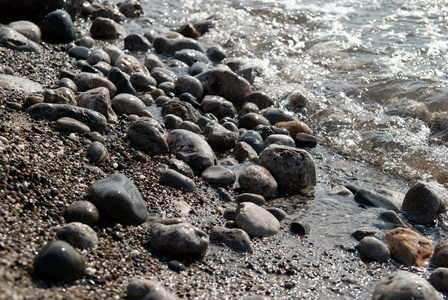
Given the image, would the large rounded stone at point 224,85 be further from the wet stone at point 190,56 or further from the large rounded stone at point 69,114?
the large rounded stone at point 69,114

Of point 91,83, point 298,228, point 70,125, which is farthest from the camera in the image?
point 91,83

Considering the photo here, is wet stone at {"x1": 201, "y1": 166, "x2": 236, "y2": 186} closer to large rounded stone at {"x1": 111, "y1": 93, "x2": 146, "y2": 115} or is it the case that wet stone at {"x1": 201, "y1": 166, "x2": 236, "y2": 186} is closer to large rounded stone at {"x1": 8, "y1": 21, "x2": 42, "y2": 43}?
large rounded stone at {"x1": 111, "y1": 93, "x2": 146, "y2": 115}

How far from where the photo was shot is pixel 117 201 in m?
3.31

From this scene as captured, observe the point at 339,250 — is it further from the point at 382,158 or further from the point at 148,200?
the point at 382,158

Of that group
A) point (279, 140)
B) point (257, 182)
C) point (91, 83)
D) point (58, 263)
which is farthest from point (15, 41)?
point (58, 263)

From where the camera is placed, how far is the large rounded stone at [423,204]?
14.2 feet

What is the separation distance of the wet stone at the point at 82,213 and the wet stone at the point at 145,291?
2.04ft

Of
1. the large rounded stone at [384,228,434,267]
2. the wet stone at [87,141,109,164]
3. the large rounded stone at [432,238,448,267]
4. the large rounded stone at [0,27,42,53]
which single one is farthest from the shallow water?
the large rounded stone at [0,27,42,53]

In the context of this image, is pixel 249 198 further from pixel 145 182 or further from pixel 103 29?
pixel 103 29

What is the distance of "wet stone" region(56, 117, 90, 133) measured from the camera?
4176 millimetres

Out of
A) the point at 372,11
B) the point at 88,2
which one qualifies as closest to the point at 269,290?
the point at 88,2

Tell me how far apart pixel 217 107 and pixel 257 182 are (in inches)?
67.0

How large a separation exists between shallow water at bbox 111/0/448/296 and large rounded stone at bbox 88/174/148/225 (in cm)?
129

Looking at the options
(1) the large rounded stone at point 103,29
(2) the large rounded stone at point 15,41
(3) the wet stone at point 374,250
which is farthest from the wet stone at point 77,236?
(1) the large rounded stone at point 103,29
